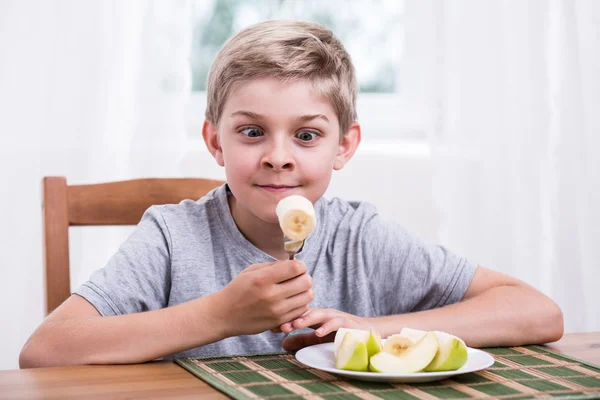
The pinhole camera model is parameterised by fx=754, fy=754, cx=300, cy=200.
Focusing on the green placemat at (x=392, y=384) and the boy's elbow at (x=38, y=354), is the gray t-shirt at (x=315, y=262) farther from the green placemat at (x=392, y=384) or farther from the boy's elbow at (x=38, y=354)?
the green placemat at (x=392, y=384)

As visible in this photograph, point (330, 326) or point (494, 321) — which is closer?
point (330, 326)

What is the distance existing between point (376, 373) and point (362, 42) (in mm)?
2231

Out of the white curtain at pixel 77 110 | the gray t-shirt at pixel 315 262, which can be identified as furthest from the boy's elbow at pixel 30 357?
the white curtain at pixel 77 110

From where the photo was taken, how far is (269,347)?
1446 mm

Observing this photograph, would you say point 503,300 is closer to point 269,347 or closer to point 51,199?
point 269,347

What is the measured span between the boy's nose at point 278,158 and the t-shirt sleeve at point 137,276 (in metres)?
0.28

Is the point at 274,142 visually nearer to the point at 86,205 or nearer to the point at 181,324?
the point at 181,324

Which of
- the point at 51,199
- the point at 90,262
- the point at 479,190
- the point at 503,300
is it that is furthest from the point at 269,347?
the point at 479,190

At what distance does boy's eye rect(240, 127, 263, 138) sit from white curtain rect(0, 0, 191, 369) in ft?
3.85

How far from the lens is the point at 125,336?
1.12 metres

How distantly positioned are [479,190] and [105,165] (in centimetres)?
134

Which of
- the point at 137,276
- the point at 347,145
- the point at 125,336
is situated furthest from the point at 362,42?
the point at 125,336

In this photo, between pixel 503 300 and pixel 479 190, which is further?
pixel 479 190

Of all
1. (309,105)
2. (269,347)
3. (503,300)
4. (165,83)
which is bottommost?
(269,347)
